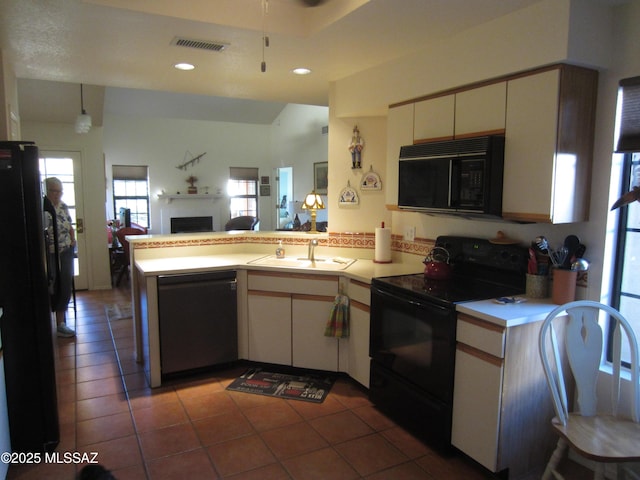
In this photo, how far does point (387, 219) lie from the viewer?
352 centimetres

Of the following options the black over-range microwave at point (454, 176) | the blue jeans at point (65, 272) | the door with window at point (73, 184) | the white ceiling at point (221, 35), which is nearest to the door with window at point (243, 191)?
the door with window at point (73, 184)

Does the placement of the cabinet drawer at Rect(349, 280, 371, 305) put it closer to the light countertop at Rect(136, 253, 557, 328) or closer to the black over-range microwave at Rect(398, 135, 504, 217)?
the light countertop at Rect(136, 253, 557, 328)

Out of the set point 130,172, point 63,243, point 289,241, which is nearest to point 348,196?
point 289,241

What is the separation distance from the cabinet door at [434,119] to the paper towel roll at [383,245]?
0.78m

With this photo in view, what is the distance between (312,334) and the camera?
10.5 feet

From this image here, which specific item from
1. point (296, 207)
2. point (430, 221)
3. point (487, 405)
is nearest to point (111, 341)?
point (430, 221)

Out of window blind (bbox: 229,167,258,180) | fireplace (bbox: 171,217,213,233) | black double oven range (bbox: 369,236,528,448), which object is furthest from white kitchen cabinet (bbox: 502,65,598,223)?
window blind (bbox: 229,167,258,180)

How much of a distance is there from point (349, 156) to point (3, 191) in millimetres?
2338

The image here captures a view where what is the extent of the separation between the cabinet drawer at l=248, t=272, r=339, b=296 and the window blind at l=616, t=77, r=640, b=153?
1.81m

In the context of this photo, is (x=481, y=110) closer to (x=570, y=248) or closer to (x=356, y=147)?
(x=570, y=248)

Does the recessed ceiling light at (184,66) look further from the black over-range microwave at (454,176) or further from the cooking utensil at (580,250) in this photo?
the cooking utensil at (580,250)

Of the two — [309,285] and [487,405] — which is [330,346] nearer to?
[309,285]

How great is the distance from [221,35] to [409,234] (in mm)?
1866

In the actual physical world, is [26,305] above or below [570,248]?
below
